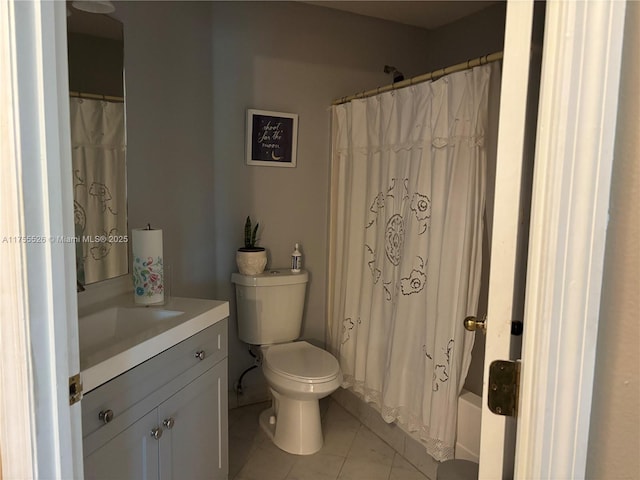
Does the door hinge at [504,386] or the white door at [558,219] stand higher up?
the white door at [558,219]

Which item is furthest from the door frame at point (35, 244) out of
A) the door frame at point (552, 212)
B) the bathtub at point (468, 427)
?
the bathtub at point (468, 427)

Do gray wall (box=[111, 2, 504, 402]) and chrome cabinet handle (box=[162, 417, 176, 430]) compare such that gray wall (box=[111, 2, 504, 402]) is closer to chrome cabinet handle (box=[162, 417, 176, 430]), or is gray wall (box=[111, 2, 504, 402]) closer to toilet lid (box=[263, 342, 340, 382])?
toilet lid (box=[263, 342, 340, 382])

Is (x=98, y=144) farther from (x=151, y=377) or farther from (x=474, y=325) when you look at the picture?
(x=474, y=325)

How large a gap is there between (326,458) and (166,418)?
3.64 ft

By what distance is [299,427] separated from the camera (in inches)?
91.5

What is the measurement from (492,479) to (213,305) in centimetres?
118

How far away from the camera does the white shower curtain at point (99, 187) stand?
5.49ft

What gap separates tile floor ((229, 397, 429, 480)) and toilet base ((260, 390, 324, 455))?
35 mm

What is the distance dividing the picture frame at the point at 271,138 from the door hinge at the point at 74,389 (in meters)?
1.86

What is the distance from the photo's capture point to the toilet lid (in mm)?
2209

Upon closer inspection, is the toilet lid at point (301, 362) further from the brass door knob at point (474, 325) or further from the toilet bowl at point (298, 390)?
the brass door knob at point (474, 325)

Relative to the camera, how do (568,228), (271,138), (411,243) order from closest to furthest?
(568,228) < (411,243) < (271,138)

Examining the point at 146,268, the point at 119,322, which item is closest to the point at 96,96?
the point at 146,268

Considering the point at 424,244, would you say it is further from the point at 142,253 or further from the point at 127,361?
the point at 127,361
